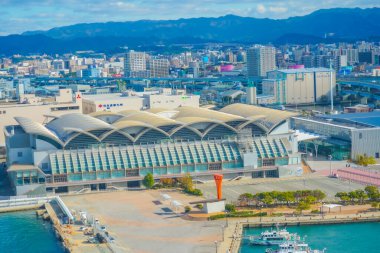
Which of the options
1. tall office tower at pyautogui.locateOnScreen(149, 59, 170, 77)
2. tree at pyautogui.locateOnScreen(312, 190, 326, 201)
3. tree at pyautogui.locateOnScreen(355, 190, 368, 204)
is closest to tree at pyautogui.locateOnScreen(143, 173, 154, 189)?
tree at pyautogui.locateOnScreen(312, 190, 326, 201)

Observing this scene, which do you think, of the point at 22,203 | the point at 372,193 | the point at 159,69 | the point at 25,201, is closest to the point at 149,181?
the point at 25,201

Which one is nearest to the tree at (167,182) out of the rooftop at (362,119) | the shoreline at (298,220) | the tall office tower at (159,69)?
the shoreline at (298,220)

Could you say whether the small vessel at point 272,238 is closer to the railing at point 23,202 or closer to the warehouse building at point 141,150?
the warehouse building at point 141,150

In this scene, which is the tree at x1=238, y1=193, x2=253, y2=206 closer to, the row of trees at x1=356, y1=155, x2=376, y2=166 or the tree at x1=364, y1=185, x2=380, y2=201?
the tree at x1=364, y1=185, x2=380, y2=201

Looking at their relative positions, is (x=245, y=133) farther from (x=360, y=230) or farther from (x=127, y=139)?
(x=360, y=230)

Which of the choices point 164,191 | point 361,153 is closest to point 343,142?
point 361,153

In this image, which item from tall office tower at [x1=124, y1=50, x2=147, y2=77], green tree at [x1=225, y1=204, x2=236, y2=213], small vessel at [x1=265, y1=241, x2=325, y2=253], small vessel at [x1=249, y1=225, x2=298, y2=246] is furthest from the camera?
tall office tower at [x1=124, y1=50, x2=147, y2=77]

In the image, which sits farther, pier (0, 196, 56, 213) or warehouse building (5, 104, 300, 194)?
warehouse building (5, 104, 300, 194)
